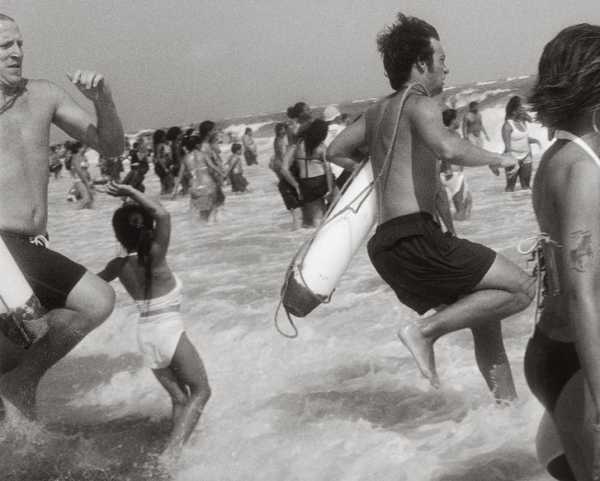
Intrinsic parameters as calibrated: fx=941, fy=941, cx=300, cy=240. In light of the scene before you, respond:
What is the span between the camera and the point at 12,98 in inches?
155

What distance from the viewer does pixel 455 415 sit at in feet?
14.5

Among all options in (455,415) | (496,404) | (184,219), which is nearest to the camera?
(496,404)

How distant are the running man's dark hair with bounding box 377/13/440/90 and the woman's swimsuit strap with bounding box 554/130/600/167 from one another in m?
1.81

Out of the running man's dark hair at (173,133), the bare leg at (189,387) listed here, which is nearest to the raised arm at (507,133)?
the running man's dark hair at (173,133)

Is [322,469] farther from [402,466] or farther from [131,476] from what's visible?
[131,476]

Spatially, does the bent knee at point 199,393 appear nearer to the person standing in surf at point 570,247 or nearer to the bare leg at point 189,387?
the bare leg at point 189,387

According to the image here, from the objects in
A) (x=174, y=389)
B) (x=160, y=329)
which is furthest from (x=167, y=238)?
(x=174, y=389)

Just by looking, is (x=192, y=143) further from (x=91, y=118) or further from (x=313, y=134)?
(x=91, y=118)

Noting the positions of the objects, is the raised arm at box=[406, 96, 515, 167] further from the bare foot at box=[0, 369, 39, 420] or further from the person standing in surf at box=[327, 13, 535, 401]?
the bare foot at box=[0, 369, 39, 420]

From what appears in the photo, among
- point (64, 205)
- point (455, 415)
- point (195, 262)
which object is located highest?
point (455, 415)

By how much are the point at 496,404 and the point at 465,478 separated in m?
0.60

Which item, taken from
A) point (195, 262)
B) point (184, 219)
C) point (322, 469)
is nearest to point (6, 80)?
point (322, 469)

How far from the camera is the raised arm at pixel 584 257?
2.09 meters

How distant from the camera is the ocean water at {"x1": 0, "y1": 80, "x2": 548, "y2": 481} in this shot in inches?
157
